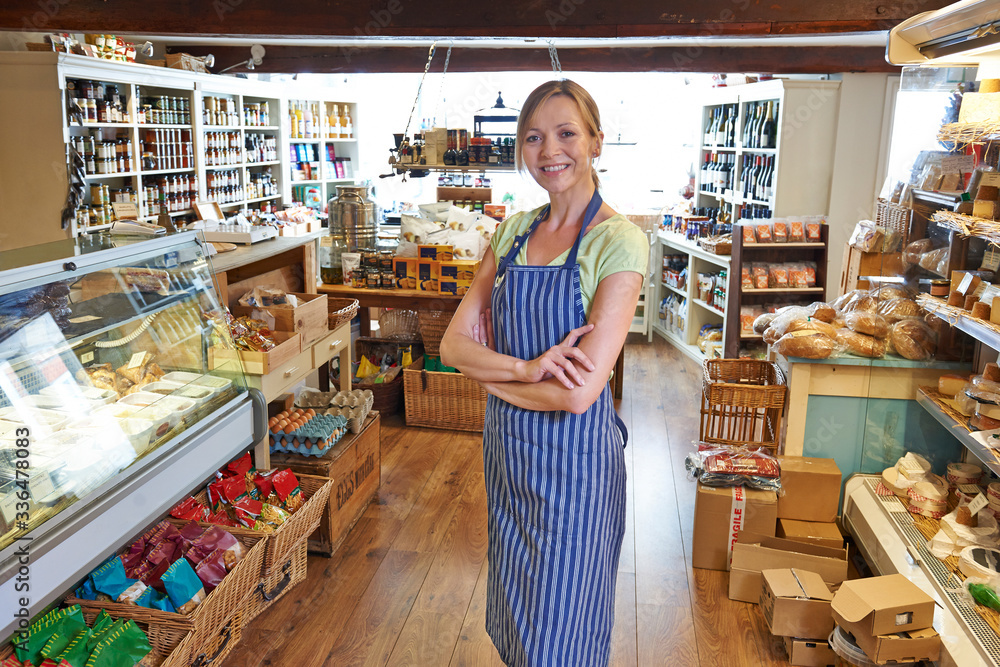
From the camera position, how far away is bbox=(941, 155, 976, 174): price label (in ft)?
9.48

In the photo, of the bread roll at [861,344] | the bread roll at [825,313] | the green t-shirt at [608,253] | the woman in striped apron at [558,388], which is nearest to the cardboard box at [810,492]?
the bread roll at [861,344]

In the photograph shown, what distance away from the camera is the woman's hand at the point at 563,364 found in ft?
5.76

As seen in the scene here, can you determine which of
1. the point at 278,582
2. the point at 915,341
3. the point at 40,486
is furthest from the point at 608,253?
the point at 915,341

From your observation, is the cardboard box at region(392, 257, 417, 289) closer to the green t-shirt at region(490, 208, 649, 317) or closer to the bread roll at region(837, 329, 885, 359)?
the bread roll at region(837, 329, 885, 359)

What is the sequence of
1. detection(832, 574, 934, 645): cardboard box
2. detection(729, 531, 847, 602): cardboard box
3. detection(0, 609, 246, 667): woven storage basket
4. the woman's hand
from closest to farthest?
the woman's hand
detection(0, 609, 246, 667): woven storage basket
detection(832, 574, 934, 645): cardboard box
detection(729, 531, 847, 602): cardboard box

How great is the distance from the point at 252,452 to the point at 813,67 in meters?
5.22

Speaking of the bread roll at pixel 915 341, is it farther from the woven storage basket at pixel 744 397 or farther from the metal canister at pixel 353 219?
the metal canister at pixel 353 219

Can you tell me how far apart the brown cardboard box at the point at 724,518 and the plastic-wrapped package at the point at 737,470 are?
3cm

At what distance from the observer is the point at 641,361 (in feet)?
22.7

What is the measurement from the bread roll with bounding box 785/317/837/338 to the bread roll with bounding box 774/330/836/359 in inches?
2.1

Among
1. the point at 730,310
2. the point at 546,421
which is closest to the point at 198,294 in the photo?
the point at 546,421

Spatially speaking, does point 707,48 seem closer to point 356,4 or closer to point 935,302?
point 356,4

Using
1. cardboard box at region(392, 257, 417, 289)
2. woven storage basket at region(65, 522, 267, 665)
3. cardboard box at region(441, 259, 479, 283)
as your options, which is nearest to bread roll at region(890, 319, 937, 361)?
cardboard box at region(441, 259, 479, 283)

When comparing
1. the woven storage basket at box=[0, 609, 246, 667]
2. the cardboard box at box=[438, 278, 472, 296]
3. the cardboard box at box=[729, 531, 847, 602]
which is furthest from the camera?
the cardboard box at box=[438, 278, 472, 296]
